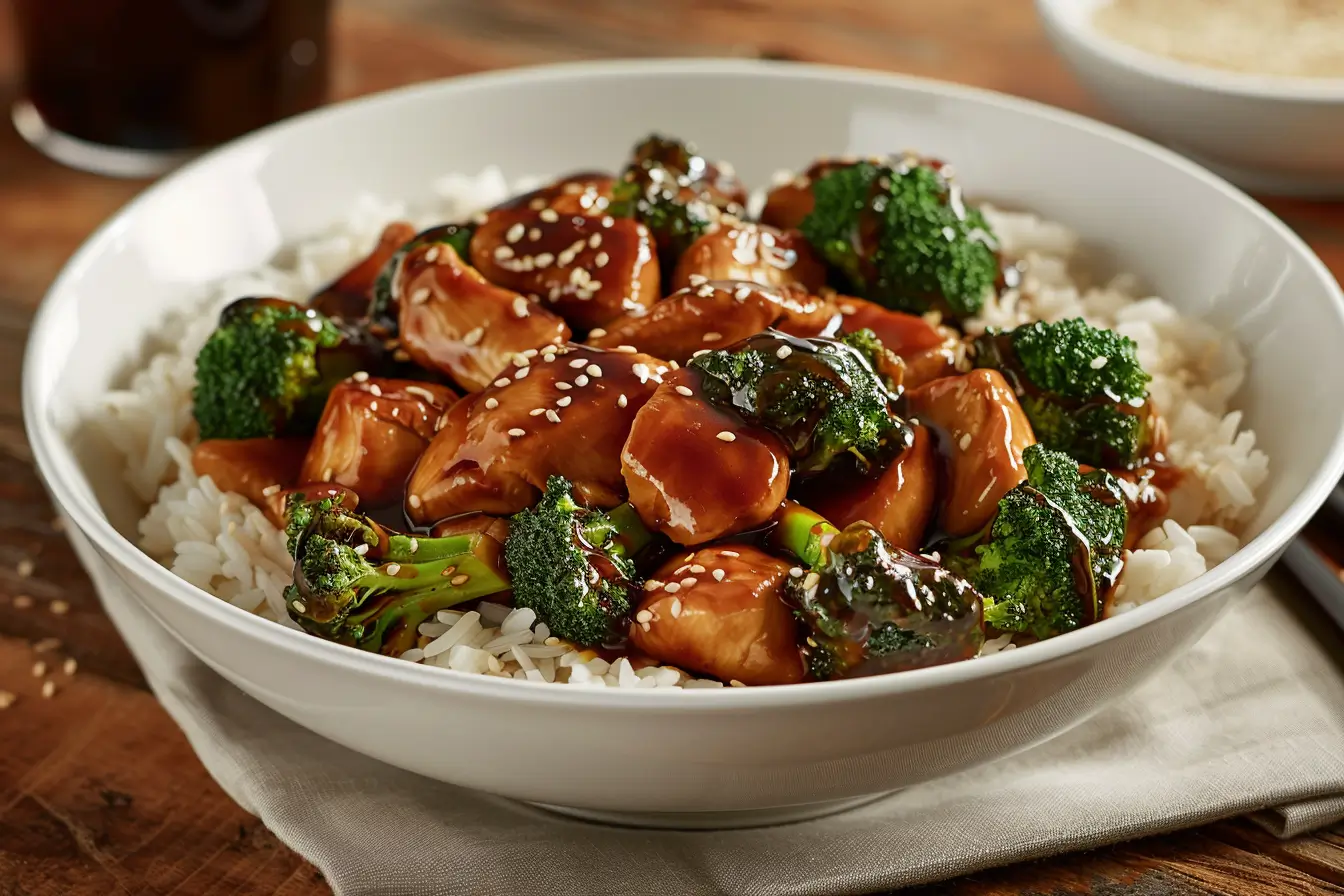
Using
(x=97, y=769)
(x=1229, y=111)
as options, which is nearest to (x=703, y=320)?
(x=97, y=769)

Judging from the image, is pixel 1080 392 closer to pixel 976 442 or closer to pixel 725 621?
pixel 976 442

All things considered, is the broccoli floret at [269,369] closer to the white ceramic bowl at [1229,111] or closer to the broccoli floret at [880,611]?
the broccoli floret at [880,611]

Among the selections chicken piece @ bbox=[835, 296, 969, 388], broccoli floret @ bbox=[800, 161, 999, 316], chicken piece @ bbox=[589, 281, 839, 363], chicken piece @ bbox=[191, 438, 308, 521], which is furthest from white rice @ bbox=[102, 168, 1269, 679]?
chicken piece @ bbox=[589, 281, 839, 363]

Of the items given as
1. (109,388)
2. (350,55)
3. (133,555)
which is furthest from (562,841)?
(350,55)

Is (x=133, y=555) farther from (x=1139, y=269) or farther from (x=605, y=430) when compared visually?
(x=1139, y=269)

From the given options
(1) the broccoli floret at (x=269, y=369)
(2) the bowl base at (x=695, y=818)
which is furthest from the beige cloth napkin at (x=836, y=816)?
(1) the broccoli floret at (x=269, y=369)

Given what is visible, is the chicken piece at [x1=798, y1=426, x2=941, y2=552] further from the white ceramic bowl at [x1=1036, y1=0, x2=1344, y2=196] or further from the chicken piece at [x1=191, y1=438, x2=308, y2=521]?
the white ceramic bowl at [x1=1036, y1=0, x2=1344, y2=196]
